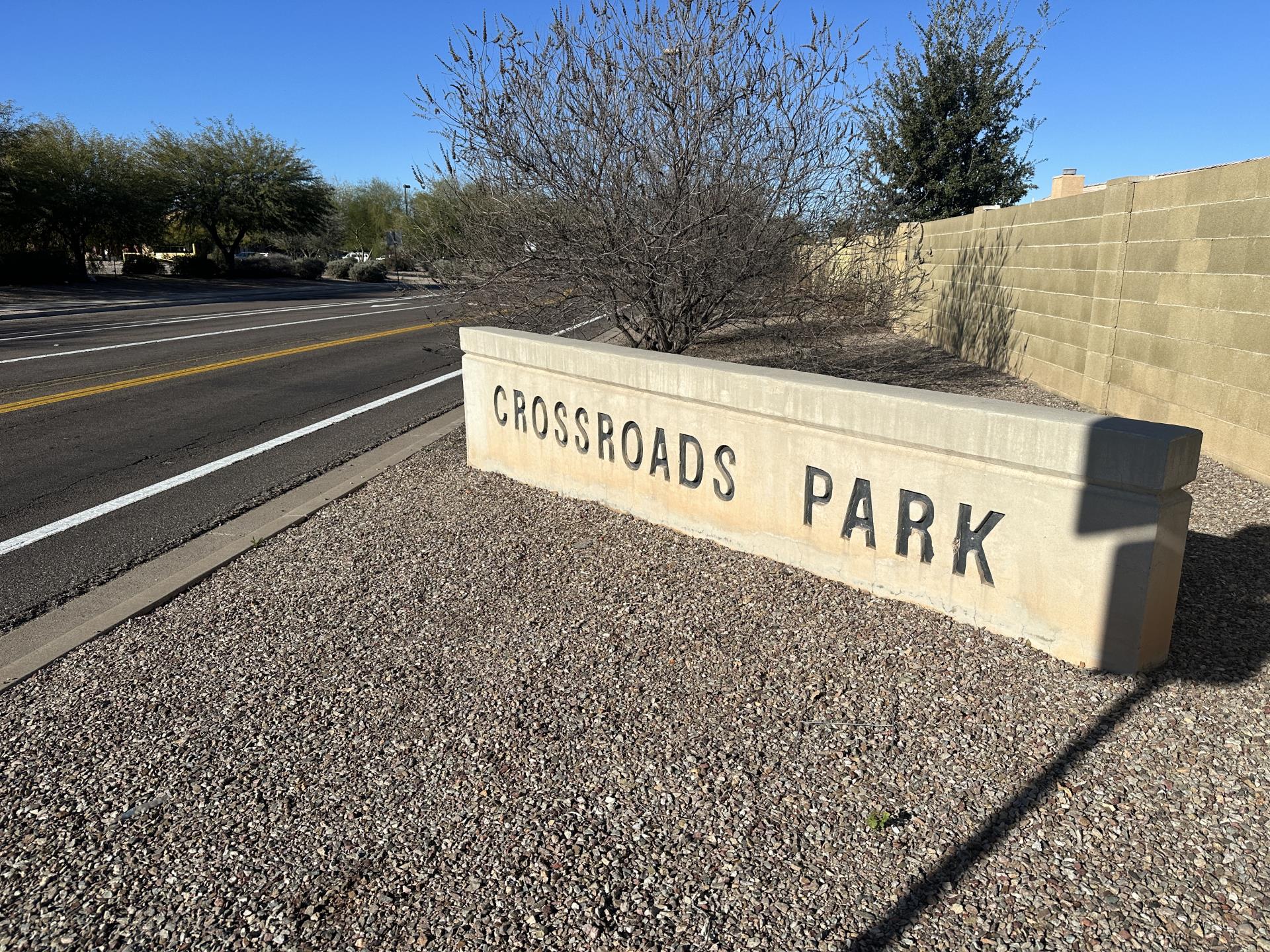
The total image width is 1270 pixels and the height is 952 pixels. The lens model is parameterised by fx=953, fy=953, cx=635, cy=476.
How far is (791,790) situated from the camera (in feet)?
10.8

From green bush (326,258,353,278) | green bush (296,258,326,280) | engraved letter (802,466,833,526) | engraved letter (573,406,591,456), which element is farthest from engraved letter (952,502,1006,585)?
green bush (326,258,353,278)

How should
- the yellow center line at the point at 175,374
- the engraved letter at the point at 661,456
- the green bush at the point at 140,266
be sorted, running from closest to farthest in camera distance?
the engraved letter at the point at 661,456 → the yellow center line at the point at 175,374 → the green bush at the point at 140,266

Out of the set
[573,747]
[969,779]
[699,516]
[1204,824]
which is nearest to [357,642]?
[573,747]

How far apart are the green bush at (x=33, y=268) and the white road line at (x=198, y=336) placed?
54.2ft

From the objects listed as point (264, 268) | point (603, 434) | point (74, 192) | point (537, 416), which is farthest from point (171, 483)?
point (264, 268)

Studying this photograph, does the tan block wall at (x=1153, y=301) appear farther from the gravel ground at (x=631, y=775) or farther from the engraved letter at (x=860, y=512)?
the engraved letter at (x=860, y=512)

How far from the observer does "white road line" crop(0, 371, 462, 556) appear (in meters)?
6.38

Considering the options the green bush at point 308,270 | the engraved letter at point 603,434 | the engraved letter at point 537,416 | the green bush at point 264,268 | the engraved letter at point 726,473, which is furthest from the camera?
the green bush at point 308,270

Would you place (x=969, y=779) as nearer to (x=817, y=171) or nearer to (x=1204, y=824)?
(x=1204, y=824)

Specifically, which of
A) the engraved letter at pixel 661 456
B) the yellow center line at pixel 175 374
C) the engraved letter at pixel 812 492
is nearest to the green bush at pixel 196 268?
the yellow center line at pixel 175 374

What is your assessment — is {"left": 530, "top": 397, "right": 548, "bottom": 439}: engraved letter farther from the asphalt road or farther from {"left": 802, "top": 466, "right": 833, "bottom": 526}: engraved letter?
{"left": 802, "top": 466, "right": 833, "bottom": 526}: engraved letter

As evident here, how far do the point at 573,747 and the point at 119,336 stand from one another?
18.2 meters

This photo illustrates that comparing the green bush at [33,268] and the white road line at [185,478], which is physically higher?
the green bush at [33,268]

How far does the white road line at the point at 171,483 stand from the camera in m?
6.38
